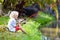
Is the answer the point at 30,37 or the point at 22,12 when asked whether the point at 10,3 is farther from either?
the point at 30,37

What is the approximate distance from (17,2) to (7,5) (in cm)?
70

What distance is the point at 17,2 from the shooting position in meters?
17.4

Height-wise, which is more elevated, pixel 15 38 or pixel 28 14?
pixel 15 38

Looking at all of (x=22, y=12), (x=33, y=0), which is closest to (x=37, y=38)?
(x=33, y=0)

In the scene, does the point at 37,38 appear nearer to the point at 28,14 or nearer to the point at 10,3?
the point at 10,3

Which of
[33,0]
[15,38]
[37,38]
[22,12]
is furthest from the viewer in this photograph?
[22,12]

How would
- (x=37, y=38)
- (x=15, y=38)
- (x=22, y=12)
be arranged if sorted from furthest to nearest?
(x=22, y=12)
(x=37, y=38)
(x=15, y=38)

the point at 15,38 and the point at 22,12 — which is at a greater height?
the point at 15,38

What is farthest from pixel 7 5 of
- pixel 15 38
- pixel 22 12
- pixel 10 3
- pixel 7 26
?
pixel 15 38

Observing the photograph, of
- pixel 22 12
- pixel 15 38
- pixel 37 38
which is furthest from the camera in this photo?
pixel 22 12

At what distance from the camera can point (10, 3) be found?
17.0 metres

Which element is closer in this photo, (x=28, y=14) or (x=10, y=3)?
(x=10, y=3)

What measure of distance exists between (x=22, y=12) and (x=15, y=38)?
354 inches

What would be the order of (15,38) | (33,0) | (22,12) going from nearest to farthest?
(15,38) < (33,0) < (22,12)
